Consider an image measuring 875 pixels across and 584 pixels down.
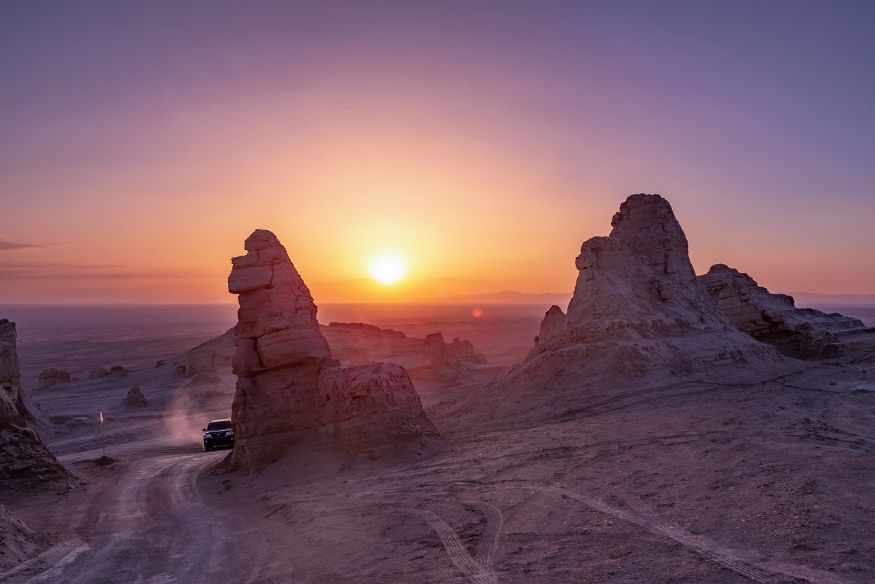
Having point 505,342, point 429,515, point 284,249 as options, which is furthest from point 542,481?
point 505,342

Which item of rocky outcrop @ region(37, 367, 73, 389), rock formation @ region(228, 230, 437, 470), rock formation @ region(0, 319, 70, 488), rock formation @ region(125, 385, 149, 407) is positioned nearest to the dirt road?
rock formation @ region(0, 319, 70, 488)

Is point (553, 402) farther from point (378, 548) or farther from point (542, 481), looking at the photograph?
point (378, 548)

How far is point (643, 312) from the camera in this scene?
Answer: 26875mm

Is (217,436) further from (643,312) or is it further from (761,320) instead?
(761,320)

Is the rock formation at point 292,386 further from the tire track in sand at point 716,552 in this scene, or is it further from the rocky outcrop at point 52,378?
the rocky outcrop at point 52,378

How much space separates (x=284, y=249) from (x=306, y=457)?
7559 millimetres

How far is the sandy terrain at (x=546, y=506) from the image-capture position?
8945 mm

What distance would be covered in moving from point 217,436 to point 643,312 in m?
20.1

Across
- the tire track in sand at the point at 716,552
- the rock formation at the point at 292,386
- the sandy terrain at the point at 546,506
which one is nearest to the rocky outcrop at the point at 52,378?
the sandy terrain at the point at 546,506

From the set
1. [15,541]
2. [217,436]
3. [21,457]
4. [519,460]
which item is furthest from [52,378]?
[519,460]

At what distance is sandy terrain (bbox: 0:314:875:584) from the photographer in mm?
8945

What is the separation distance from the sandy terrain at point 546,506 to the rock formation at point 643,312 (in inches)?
84.5

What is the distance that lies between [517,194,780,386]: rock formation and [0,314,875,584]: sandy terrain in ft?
7.04

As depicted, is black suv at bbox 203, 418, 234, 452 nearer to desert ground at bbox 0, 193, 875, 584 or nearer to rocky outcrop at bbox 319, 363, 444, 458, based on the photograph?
desert ground at bbox 0, 193, 875, 584
